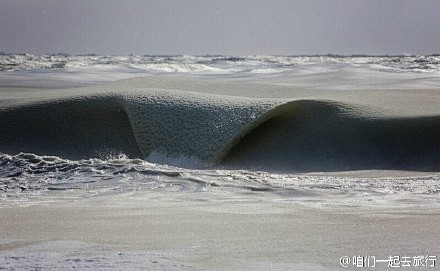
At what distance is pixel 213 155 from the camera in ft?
20.6

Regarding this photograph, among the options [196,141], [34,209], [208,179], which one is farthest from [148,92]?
[34,209]

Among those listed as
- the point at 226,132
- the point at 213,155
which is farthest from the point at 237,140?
the point at 213,155

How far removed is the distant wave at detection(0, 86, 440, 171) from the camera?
6281 mm

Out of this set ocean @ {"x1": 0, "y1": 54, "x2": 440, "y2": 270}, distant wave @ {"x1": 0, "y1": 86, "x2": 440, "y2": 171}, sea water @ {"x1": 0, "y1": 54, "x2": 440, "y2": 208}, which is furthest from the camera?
distant wave @ {"x1": 0, "y1": 86, "x2": 440, "y2": 171}

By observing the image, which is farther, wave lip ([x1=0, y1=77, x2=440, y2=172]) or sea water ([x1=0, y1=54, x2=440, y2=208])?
wave lip ([x1=0, y1=77, x2=440, y2=172])

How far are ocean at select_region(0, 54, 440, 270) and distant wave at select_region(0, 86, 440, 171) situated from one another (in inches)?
0.4

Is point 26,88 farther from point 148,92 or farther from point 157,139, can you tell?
point 157,139

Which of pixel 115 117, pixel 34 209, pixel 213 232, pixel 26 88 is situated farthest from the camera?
pixel 26 88

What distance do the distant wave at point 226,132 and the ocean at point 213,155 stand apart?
0.04ft

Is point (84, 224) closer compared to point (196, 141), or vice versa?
point (84, 224)

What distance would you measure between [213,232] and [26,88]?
650 cm

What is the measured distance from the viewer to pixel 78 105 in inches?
274

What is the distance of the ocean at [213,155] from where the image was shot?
3146 mm

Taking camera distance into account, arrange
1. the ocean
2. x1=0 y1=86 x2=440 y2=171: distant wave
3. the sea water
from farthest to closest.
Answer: x1=0 y1=86 x2=440 y2=171: distant wave < the sea water < the ocean
